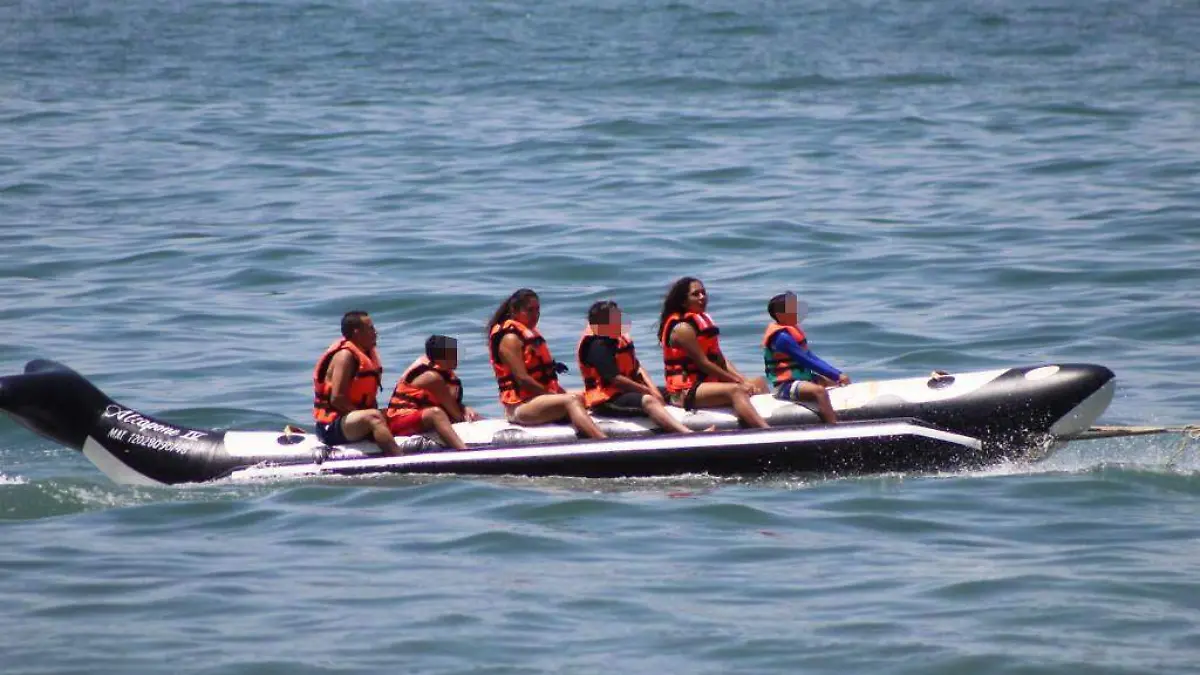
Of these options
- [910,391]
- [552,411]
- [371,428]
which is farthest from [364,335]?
[910,391]

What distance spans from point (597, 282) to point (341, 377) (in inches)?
286

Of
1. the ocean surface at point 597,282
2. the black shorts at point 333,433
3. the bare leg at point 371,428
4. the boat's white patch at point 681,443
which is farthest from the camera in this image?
the black shorts at point 333,433

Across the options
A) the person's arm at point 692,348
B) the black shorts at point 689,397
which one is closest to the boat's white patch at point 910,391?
the person's arm at point 692,348

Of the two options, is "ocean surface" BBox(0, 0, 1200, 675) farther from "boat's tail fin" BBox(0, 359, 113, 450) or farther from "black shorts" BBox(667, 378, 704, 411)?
"black shorts" BBox(667, 378, 704, 411)

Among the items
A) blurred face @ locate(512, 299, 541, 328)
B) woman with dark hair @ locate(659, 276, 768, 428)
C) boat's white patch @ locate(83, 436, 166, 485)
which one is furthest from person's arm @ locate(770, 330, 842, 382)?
boat's white patch @ locate(83, 436, 166, 485)

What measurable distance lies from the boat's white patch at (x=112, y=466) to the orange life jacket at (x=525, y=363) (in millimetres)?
2332

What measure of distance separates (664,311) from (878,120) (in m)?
15.1

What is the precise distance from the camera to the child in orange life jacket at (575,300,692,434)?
12.0 m

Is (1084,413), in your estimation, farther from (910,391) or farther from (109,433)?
(109,433)

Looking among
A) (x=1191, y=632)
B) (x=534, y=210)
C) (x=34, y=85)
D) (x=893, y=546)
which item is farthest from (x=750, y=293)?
(x=34, y=85)

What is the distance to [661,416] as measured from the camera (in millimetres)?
11875

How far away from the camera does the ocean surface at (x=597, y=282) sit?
9477 millimetres

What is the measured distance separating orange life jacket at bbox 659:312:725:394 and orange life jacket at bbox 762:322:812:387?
0.32 meters

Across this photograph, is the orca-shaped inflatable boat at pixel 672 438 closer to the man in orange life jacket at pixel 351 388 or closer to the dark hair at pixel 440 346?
the man in orange life jacket at pixel 351 388
